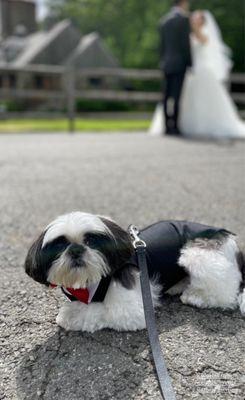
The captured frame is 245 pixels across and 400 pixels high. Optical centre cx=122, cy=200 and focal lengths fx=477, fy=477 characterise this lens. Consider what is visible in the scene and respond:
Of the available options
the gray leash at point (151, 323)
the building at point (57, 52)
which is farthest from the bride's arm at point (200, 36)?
the building at point (57, 52)

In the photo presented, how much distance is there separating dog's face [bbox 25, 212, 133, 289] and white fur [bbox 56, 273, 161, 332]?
0.70ft

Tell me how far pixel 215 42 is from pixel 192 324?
948cm

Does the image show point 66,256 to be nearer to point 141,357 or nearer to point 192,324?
point 141,357

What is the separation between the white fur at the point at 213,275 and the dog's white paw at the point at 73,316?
612 millimetres

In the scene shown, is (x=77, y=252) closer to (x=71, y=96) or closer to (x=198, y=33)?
(x=198, y=33)

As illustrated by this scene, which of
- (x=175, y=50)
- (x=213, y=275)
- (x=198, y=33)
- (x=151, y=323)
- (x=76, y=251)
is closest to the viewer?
(x=76, y=251)

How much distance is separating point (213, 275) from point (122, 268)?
53cm

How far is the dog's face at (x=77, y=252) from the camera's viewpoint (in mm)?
2166

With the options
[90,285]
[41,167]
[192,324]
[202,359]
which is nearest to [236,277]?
[192,324]

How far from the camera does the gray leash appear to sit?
1996mm

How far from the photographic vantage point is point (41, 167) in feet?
23.1

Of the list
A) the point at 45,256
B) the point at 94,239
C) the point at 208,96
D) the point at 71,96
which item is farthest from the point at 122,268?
the point at 71,96

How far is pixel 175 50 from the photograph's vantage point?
32.2 feet

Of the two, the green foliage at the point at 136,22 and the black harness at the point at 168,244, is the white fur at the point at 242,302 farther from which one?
the green foliage at the point at 136,22
